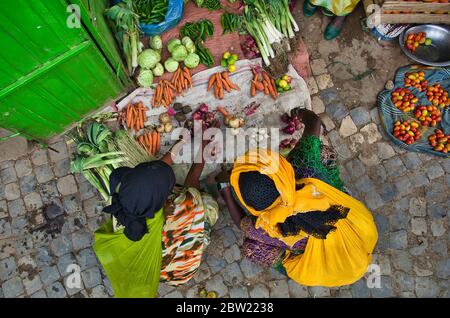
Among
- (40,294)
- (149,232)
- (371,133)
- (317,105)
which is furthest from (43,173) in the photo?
(371,133)

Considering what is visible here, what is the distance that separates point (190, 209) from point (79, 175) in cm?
189

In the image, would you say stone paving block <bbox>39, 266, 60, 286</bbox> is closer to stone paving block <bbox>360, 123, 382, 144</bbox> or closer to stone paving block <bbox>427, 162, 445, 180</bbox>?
stone paving block <bbox>360, 123, 382, 144</bbox>

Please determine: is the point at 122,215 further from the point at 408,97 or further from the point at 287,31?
the point at 408,97

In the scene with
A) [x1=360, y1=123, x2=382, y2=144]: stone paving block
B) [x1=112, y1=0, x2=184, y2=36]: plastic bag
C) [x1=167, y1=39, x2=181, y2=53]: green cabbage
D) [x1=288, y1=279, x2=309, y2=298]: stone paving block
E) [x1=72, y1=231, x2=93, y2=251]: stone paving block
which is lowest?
[x1=288, y1=279, x2=309, y2=298]: stone paving block

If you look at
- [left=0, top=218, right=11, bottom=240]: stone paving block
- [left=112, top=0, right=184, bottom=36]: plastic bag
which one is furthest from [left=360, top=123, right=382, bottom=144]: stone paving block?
[left=0, top=218, right=11, bottom=240]: stone paving block

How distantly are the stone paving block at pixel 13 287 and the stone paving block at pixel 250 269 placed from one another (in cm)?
272

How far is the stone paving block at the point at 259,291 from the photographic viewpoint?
4770 millimetres

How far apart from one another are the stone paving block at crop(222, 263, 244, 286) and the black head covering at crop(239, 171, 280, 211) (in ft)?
7.21

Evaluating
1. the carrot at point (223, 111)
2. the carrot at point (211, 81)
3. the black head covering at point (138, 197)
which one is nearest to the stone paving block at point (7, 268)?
the black head covering at point (138, 197)

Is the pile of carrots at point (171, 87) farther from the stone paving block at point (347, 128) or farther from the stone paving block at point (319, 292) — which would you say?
the stone paving block at point (319, 292)

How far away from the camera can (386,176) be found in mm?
5164

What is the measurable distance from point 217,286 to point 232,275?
9.1 inches

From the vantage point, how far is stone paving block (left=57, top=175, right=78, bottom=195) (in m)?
4.76
